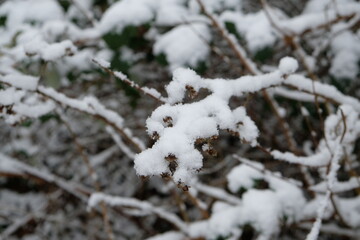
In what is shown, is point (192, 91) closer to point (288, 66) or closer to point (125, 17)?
point (288, 66)

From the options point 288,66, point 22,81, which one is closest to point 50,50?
point 22,81

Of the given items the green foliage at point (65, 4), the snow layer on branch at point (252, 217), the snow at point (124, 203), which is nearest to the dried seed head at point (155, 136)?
the snow layer on branch at point (252, 217)

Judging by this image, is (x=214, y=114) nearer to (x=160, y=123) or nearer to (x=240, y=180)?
(x=160, y=123)

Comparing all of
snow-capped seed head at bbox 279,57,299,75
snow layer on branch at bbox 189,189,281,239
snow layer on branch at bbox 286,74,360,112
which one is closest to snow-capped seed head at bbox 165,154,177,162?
snow-capped seed head at bbox 279,57,299,75

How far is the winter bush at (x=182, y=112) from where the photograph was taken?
0.66 meters

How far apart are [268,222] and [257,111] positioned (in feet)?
3.46

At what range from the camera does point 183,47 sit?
129 cm

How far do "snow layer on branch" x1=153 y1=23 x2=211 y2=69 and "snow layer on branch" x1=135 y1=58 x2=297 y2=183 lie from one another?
0.61 metres

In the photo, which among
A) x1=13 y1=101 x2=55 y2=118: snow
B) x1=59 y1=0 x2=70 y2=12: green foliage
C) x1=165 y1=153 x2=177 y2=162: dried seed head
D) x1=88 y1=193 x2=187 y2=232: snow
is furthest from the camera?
x1=59 y1=0 x2=70 y2=12: green foliage

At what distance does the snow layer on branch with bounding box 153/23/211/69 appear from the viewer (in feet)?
4.23

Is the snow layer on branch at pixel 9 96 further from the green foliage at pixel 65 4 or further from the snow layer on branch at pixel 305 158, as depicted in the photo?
the green foliage at pixel 65 4

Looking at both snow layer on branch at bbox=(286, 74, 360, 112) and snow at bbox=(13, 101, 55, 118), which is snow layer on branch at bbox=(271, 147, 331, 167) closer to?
snow layer on branch at bbox=(286, 74, 360, 112)

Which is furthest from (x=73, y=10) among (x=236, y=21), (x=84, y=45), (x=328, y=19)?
(x=328, y=19)

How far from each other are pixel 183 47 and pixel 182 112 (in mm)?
780
